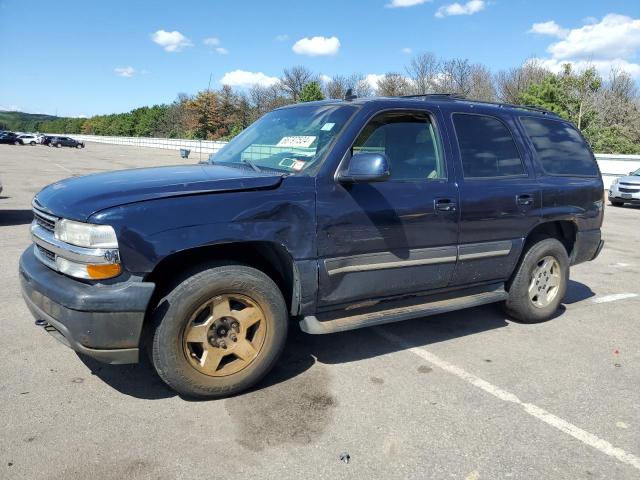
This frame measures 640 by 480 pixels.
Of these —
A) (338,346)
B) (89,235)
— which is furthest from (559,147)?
(89,235)

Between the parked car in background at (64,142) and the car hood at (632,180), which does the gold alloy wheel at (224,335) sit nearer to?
the car hood at (632,180)

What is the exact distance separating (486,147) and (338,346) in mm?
2114

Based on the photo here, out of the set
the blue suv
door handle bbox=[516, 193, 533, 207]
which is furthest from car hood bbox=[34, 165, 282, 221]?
door handle bbox=[516, 193, 533, 207]

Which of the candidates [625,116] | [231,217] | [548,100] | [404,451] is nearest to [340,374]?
[404,451]

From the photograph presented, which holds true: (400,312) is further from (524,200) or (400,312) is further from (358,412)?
(524,200)

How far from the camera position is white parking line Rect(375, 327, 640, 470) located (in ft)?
9.63

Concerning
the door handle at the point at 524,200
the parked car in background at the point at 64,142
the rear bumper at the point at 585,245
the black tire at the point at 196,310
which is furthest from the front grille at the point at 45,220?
the parked car in background at the point at 64,142

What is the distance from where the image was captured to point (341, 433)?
3.06 meters

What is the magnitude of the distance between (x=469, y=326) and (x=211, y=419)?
2.77 metres

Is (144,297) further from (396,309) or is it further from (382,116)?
(382,116)

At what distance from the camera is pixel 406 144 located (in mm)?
4098

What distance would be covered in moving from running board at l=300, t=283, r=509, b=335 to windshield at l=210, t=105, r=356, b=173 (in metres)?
1.07

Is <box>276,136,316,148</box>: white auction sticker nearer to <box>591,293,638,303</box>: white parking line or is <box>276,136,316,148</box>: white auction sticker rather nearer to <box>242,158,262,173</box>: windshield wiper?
<box>242,158,262,173</box>: windshield wiper

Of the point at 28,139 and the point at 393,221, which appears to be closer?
the point at 393,221
